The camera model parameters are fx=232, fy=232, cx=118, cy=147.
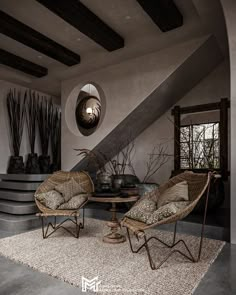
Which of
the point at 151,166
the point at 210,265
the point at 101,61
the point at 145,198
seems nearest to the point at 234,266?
the point at 210,265

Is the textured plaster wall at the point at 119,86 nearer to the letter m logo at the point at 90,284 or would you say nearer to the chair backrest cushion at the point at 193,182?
the chair backrest cushion at the point at 193,182

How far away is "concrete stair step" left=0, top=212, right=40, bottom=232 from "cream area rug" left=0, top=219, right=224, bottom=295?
0.26 meters

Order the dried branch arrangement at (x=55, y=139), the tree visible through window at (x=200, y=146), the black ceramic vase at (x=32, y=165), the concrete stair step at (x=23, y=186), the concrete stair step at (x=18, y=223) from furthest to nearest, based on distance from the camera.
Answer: the dried branch arrangement at (x=55, y=139) < the black ceramic vase at (x=32, y=165) < the tree visible through window at (x=200, y=146) < the concrete stair step at (x=23, y=186) < the concrete stair step at (x=18, y=223)

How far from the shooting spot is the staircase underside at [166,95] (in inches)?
150

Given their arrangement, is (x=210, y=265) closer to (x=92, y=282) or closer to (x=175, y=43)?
(x=92, y=282)

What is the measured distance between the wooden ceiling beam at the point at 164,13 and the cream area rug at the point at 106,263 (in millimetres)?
2856

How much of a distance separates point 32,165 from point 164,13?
427cm

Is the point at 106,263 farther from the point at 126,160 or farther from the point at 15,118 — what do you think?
the point at 15,118

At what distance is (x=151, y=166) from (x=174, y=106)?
1343mm

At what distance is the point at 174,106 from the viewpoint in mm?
4730

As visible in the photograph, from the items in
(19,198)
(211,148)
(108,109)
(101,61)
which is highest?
(101,61)

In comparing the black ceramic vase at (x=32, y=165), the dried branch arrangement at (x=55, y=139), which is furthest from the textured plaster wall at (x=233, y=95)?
the dried branch arrangement at (x=55, y=139)

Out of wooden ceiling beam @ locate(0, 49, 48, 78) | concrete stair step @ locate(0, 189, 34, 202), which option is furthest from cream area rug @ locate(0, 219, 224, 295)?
wooden ceiling beam @ locate(0, 49, 48, 78)

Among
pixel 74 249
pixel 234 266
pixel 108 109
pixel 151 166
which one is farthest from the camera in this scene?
pixel 151 166
